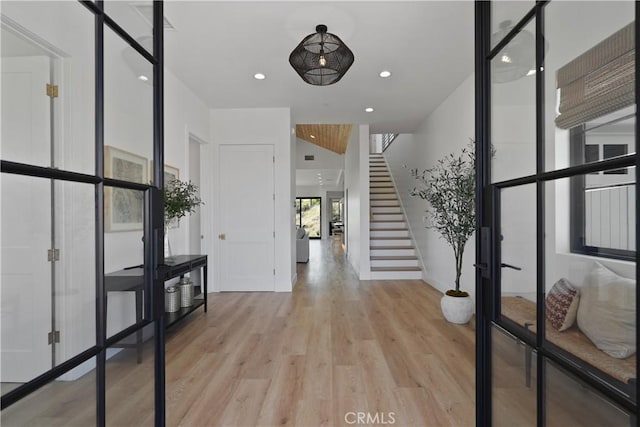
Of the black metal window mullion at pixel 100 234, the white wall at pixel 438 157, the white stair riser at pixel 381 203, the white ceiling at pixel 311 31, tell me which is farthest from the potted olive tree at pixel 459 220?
the white stair riser at pixel 381 203

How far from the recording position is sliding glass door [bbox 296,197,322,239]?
17.3 m

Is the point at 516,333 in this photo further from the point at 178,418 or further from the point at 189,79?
the point at 189,79

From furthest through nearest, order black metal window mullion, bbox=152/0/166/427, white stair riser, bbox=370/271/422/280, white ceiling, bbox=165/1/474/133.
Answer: white stair riser, bbox=370/271/422/280
white ceiling, bbox=165/1/474/133
black metal window mullion, bbox=152/0/166/427

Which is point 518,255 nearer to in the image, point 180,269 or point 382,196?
point 180,269

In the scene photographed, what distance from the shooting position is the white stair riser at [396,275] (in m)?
5.64

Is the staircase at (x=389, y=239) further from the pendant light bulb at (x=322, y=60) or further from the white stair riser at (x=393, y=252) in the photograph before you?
the pendant light bulb at (x=322, y=60)

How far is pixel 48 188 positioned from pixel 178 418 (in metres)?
1.63

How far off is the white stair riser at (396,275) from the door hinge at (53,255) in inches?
206

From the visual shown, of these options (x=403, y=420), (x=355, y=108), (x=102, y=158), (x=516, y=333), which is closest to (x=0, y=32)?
(x=102, y=158)

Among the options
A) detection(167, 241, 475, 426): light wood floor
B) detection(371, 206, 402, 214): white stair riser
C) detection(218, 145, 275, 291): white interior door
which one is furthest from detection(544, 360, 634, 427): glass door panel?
detection(371, 206, 402, 214): white stair riser

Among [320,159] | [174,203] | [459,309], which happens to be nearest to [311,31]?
[174,203]

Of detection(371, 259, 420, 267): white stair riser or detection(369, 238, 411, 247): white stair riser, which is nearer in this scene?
detection(371, 259, 420, 267): white stair riser

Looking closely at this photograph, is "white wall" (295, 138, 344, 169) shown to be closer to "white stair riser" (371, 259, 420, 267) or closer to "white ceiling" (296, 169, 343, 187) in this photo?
"white ceiling" (296, 169, 343, 187)

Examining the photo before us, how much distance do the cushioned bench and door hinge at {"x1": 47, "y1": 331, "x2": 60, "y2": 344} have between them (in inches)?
57.0
